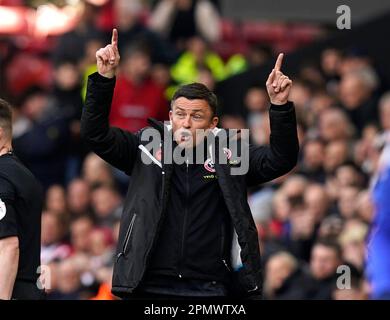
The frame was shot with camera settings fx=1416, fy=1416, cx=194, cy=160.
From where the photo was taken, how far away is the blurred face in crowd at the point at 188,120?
791 cm

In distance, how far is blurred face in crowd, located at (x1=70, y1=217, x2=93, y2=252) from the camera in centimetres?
1428

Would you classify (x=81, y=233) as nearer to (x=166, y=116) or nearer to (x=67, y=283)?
(x=67, y=283)

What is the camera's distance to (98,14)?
1706 cm

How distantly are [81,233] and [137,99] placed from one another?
5.67 feet

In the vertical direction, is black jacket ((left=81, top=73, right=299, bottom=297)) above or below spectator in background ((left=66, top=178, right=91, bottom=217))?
below

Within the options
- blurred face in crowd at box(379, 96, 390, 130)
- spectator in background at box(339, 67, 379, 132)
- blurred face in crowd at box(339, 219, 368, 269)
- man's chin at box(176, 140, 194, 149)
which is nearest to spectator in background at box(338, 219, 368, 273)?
blurred face in crowd at box(339, 219, 368, 269)

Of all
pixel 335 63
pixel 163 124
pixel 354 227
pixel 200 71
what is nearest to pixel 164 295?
pixel 163 124

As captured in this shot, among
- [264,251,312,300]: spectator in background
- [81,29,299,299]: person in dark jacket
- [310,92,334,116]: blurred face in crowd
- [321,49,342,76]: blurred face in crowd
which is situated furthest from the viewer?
[321,49,342,76]: blurred face in crowd

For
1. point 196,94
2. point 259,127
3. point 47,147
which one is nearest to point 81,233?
point 47,147

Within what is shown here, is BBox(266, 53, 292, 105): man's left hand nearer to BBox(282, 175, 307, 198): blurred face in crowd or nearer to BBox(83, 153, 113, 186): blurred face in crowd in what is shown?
BBox(282, 175, 307, 198): blurred face in crowd

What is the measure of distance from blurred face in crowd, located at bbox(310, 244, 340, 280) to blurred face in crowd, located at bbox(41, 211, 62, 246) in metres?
3.65

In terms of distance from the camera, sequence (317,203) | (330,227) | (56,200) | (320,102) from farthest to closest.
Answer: (56,200) < (320,102) < (317,203) < (330,227)

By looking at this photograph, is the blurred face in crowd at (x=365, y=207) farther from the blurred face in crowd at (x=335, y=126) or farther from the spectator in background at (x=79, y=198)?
the spectator in background at (x=79, y=198)

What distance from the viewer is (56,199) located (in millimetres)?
15062
